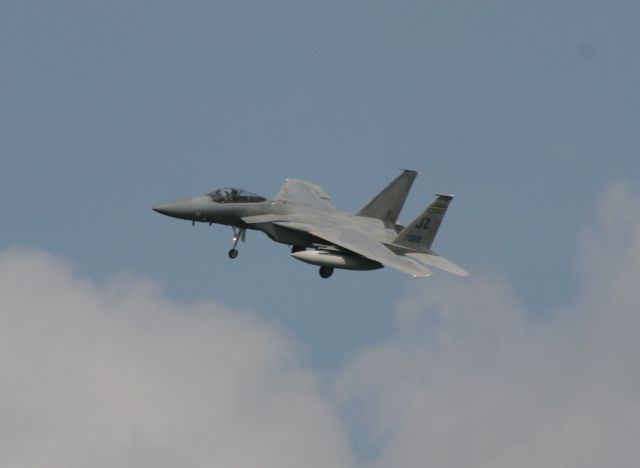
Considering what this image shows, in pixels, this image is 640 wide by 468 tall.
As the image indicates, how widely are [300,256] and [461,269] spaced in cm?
721

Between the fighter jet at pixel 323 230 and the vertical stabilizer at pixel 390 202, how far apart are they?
4.36 feet

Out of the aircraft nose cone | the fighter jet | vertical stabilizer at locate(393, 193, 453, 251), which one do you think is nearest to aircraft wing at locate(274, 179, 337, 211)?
the fighter jet

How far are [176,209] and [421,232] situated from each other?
438 inches

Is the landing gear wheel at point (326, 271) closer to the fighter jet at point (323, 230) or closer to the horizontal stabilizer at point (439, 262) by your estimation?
the fighter jet at point (323, 230)

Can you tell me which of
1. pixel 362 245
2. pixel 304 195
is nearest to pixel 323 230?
pixel 362 245

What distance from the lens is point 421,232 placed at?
65.7 metres

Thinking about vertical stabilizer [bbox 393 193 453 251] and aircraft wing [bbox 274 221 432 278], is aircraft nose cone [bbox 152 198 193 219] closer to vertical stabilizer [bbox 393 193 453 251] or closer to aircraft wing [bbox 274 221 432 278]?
aircraft wing [bbox 274 221 432 278]

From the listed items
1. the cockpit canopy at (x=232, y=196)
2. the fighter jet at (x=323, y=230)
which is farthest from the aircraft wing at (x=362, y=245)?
the cockpit canopy at (x=232, y=196)

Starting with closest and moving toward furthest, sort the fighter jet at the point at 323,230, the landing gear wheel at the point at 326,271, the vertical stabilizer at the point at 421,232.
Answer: the fighter jet at the point at 323,230 < the vertical stabilizer at the point at 421,232 < the landing gear wheel at the point at 326,271

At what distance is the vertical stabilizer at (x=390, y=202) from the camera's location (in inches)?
2736

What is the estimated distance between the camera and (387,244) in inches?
2589

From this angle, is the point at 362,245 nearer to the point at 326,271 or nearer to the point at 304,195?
the point at 326,271

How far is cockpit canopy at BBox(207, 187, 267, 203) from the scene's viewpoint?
64562 millimetres

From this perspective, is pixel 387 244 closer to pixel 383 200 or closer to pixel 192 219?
pixel 383 200
